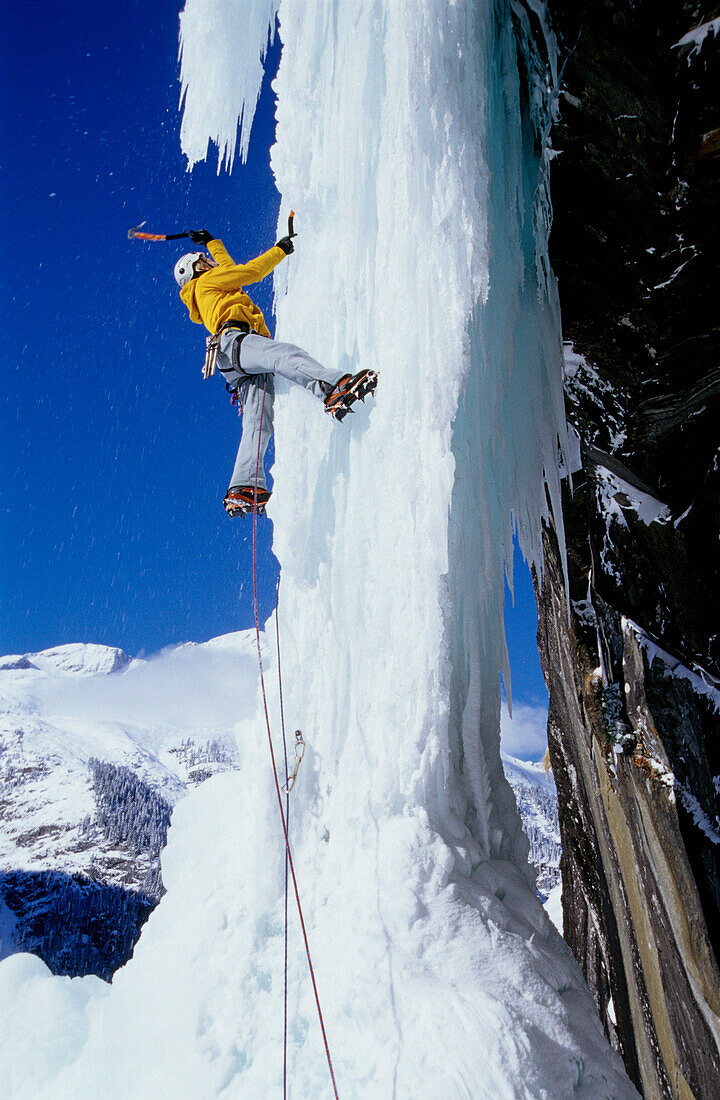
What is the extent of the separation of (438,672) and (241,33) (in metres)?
4.01

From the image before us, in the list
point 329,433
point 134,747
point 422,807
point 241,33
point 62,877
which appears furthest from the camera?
point 134,747

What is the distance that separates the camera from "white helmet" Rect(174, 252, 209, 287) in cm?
367

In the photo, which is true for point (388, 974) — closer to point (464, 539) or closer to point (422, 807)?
point (422, 807)

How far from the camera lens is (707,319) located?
3514mm

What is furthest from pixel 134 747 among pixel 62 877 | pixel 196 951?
pixel 196 951

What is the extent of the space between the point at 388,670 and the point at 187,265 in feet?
8.46

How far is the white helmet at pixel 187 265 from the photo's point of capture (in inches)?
144

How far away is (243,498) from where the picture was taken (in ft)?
10.5

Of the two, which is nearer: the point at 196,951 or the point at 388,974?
the point at 388,974

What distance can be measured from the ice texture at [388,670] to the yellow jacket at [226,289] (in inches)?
5.3

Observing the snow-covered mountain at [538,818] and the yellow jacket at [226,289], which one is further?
the snow-covered mountain at [538,818]

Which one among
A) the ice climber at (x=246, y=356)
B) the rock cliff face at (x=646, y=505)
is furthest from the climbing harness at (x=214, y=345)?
the rock cliff face at (x=646, y=505)

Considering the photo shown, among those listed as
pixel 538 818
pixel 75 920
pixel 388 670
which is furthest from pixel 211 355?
pixel 538 818

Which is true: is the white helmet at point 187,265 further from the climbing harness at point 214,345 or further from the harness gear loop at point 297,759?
the harness gear loop at point 297,759
